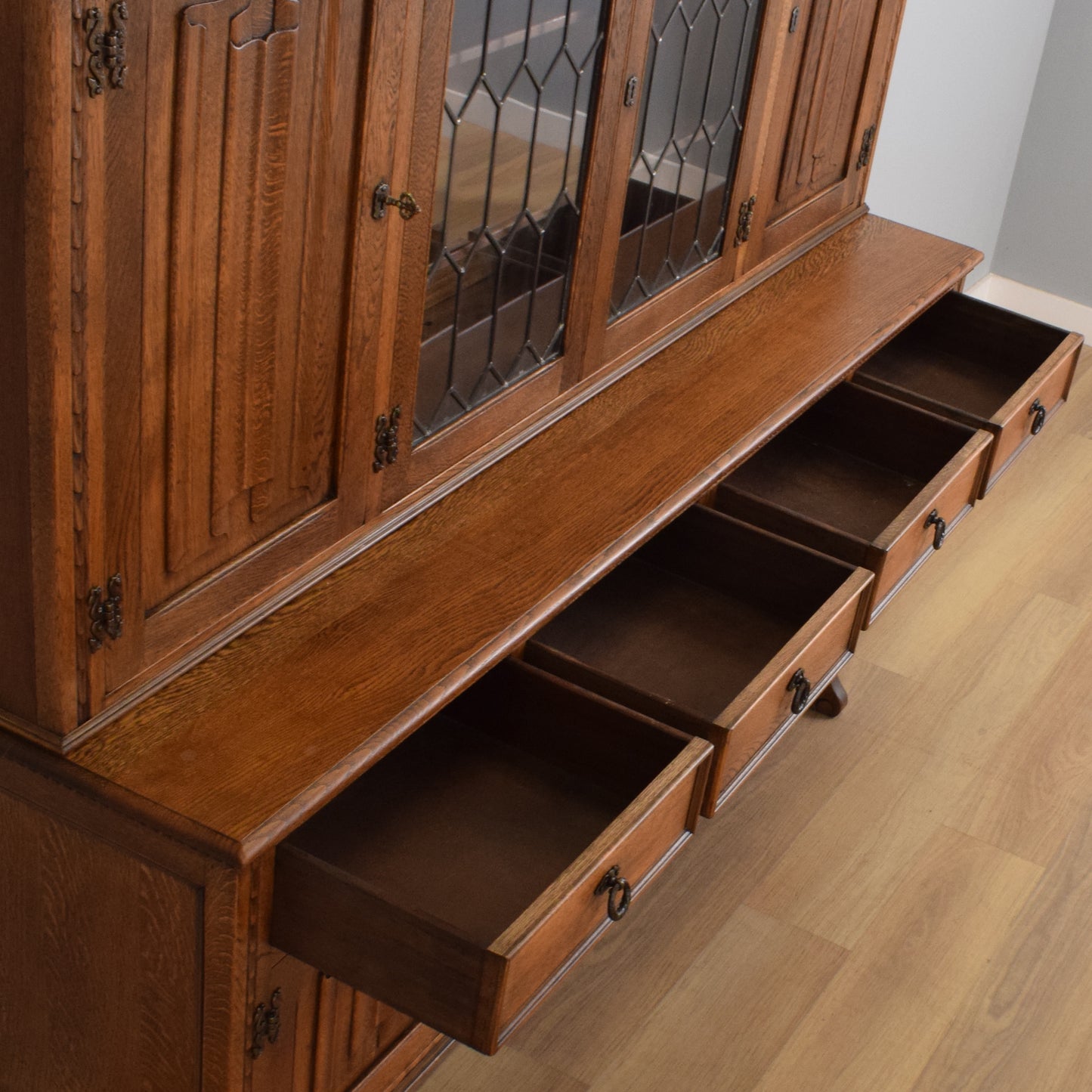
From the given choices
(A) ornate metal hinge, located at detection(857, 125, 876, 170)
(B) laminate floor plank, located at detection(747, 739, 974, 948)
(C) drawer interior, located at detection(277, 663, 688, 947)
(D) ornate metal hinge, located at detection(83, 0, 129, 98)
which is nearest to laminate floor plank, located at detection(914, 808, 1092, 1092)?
(B) laminate floor plank, located at detection(747, 739, 974, 948)

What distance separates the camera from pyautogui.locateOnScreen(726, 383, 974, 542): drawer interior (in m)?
2.22

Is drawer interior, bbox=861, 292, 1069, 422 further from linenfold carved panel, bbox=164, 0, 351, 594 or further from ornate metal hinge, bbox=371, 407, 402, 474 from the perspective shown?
linenfold carved panel, bbox=164, 0, 351, 594

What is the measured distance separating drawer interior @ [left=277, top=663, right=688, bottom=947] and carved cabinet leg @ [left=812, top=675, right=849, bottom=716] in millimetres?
923

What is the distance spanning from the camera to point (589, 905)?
1427mm

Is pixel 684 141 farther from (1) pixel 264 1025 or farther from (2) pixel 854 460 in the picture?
(1) pixel 264 1025

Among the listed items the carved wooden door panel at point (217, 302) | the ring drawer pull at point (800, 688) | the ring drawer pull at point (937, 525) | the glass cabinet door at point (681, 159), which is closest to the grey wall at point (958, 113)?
the glass cabinet door at point (681, 159)

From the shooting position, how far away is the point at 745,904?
84.0 inches

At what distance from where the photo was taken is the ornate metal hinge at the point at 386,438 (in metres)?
1.51

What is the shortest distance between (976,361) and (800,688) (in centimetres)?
99

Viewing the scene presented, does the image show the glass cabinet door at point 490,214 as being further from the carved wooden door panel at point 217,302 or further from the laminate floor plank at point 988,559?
the laminate floor plank at point 988,559

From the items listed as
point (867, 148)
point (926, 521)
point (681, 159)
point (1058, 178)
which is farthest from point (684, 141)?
point (1058, 178)

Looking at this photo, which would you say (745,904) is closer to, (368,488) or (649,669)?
(649,669)

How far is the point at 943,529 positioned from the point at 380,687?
0.97 metres

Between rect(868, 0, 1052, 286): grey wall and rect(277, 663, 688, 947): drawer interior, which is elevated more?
rect(868, 0, 1052, 286): grey wall
